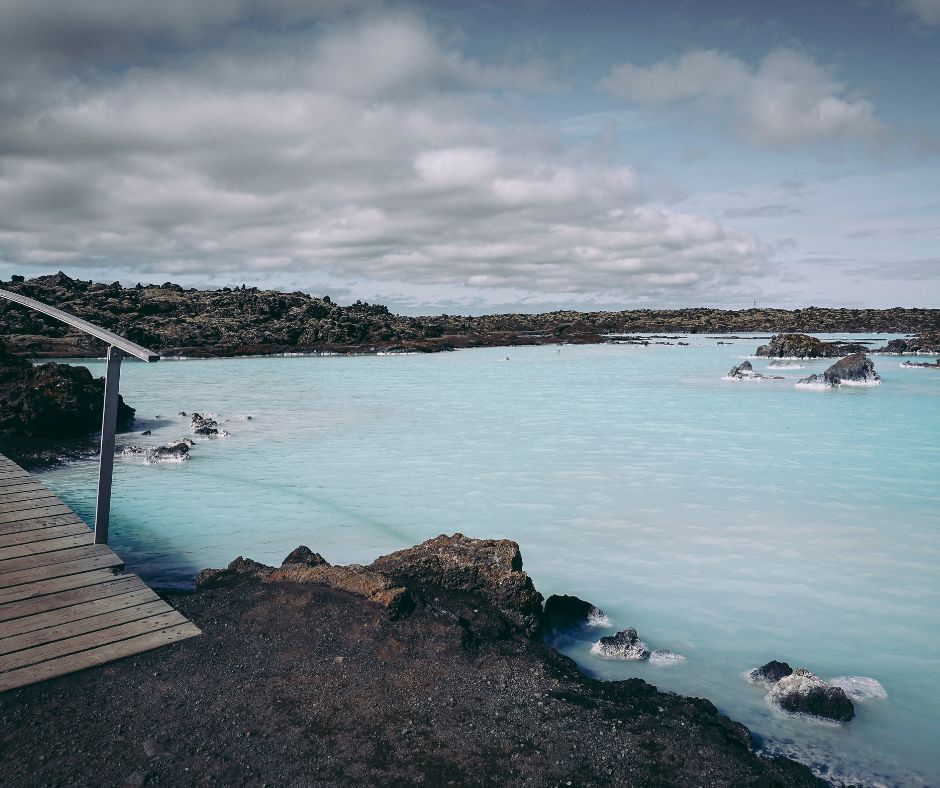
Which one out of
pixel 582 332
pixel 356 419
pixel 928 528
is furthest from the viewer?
pixel 582 332

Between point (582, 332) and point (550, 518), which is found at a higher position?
point (582, 332)

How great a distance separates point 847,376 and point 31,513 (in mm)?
40490

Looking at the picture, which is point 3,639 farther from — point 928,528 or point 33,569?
point 928,528

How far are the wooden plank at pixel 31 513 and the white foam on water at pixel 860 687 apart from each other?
947 cm

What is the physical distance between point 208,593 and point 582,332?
116084 mm

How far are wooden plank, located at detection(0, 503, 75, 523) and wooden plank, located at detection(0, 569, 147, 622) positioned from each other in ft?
5.84

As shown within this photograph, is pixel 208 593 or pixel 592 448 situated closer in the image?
pixel 208 593

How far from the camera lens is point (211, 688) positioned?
596 centimetres

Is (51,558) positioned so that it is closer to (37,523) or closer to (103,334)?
(37,523)

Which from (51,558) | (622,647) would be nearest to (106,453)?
(51,558)

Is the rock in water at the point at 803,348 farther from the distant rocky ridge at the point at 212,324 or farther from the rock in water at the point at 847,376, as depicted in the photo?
the distant rocky ridge at the point at 212,324

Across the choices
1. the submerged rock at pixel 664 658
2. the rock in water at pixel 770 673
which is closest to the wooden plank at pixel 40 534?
the submerged rock at pixel 664 658

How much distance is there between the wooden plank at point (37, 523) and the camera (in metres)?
8.33

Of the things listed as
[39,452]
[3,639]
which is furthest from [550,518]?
[39,452]
